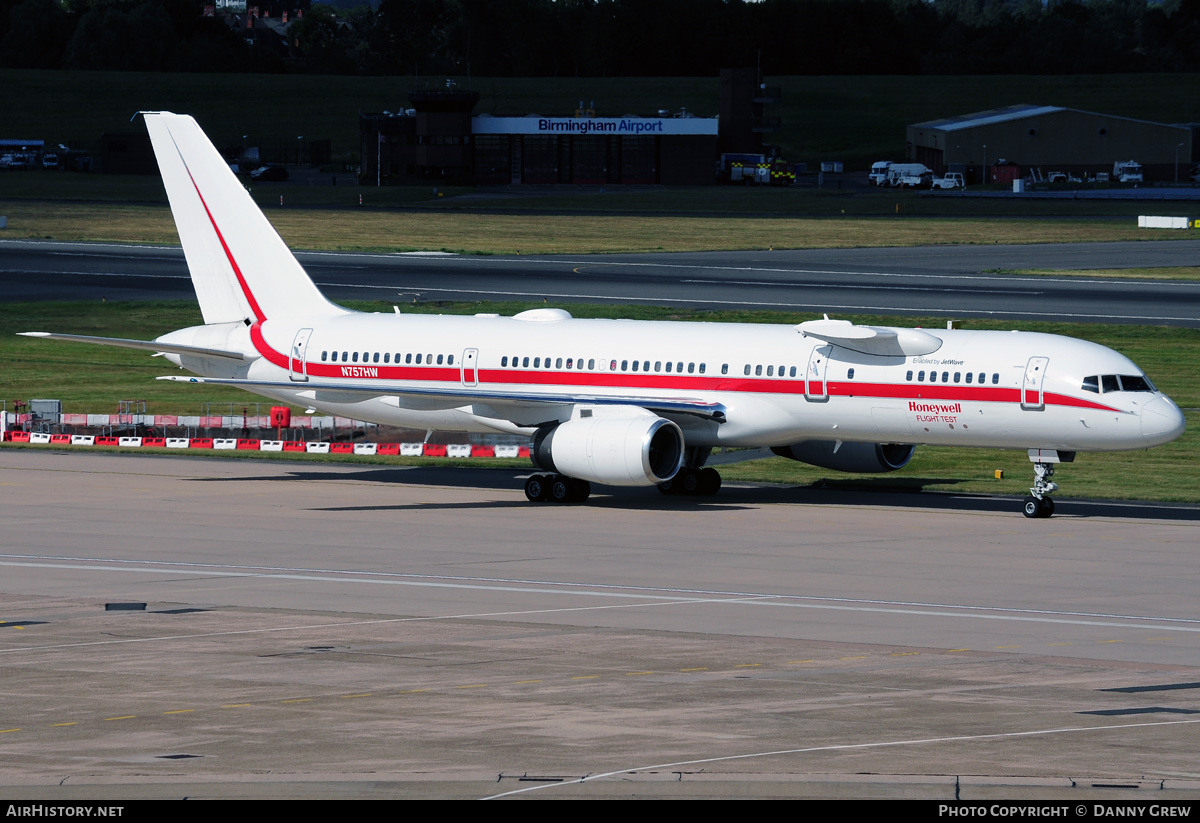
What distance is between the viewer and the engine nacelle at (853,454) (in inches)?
1860

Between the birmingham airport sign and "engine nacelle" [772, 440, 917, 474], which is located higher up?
the birmingham airport sign

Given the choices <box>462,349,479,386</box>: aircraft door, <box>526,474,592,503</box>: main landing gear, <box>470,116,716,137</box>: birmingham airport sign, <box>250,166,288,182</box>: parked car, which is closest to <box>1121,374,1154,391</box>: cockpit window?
<box>526,474,592,503</box>: main landing gear

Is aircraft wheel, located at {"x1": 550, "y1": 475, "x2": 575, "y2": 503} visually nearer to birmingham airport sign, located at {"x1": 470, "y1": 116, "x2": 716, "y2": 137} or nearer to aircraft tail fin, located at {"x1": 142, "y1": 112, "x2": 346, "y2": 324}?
aircraft tail fin, located at {"x1": 142, "y1": 112, "x2": 346, "y2": 324}

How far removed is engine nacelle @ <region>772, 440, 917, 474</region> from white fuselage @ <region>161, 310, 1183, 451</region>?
207 centimetres

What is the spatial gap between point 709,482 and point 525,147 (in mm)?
152157

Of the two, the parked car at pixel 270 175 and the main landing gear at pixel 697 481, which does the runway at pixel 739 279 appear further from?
the parked car at pixel 270 175

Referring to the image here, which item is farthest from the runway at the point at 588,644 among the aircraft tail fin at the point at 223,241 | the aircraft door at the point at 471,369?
the aircraft tail fin at the point at 223,241

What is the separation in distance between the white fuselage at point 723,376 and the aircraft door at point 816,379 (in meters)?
0.04

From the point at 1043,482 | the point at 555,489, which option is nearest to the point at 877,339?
the point at 1043,482

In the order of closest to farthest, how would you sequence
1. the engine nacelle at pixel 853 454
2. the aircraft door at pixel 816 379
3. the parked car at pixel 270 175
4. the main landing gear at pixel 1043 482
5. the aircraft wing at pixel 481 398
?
the main landing gear at pixel 1043 482 < the aircraft door at pixel 816 379 < the aircraft wing at pixel 481 398 < the engine nacelle at pixel 853 454 < the parked car at pixel 270 175

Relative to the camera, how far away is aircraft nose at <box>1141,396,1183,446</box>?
136ft

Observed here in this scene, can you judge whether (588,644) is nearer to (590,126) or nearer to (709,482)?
(709,482)

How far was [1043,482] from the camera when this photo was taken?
43.3m
